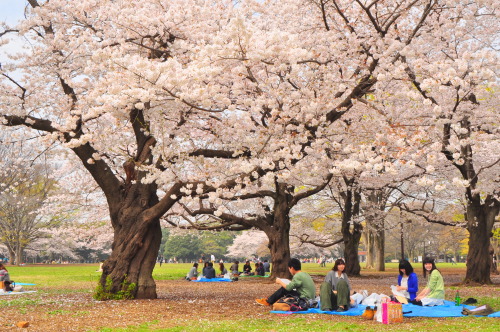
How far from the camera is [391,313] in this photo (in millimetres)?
8961

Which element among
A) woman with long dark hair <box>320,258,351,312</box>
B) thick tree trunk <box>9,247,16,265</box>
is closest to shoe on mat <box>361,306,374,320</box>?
woman with long dark hair <box>320,258,351,312</box>

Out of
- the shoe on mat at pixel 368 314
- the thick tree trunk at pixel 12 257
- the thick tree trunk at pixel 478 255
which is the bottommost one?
the thick tree trunk at pixel 12 257

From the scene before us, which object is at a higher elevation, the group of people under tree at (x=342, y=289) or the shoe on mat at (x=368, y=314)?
the group of people under tree at (x=342, y=289)

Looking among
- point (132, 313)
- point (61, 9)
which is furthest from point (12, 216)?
point (132, 313)

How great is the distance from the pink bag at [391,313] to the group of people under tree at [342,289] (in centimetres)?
94

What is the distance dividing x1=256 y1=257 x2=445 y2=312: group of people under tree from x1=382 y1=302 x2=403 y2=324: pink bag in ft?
3.09

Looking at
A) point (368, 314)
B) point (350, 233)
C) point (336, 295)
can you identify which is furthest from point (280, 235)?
point (368, 314)


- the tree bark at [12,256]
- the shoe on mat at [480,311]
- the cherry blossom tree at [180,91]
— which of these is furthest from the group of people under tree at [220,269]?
the tree bark at [12,256]

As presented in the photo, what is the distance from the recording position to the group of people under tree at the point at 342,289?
10.5m

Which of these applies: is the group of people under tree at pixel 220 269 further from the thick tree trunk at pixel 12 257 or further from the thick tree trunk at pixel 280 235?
the thick tree trunk at pixel 12 257

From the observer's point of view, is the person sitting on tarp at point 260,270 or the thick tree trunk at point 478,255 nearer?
the thick tree trunk at point 478,255

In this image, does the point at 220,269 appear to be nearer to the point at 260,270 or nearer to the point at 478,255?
the point at 260,270

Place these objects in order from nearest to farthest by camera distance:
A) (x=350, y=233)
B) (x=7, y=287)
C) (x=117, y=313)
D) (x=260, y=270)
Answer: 1. (x=117, y=313)
2. (x=7, y=287)
3. (x=350, y=233)
4. (x=260, y=270)

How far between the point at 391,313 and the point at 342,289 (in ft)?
5.39
